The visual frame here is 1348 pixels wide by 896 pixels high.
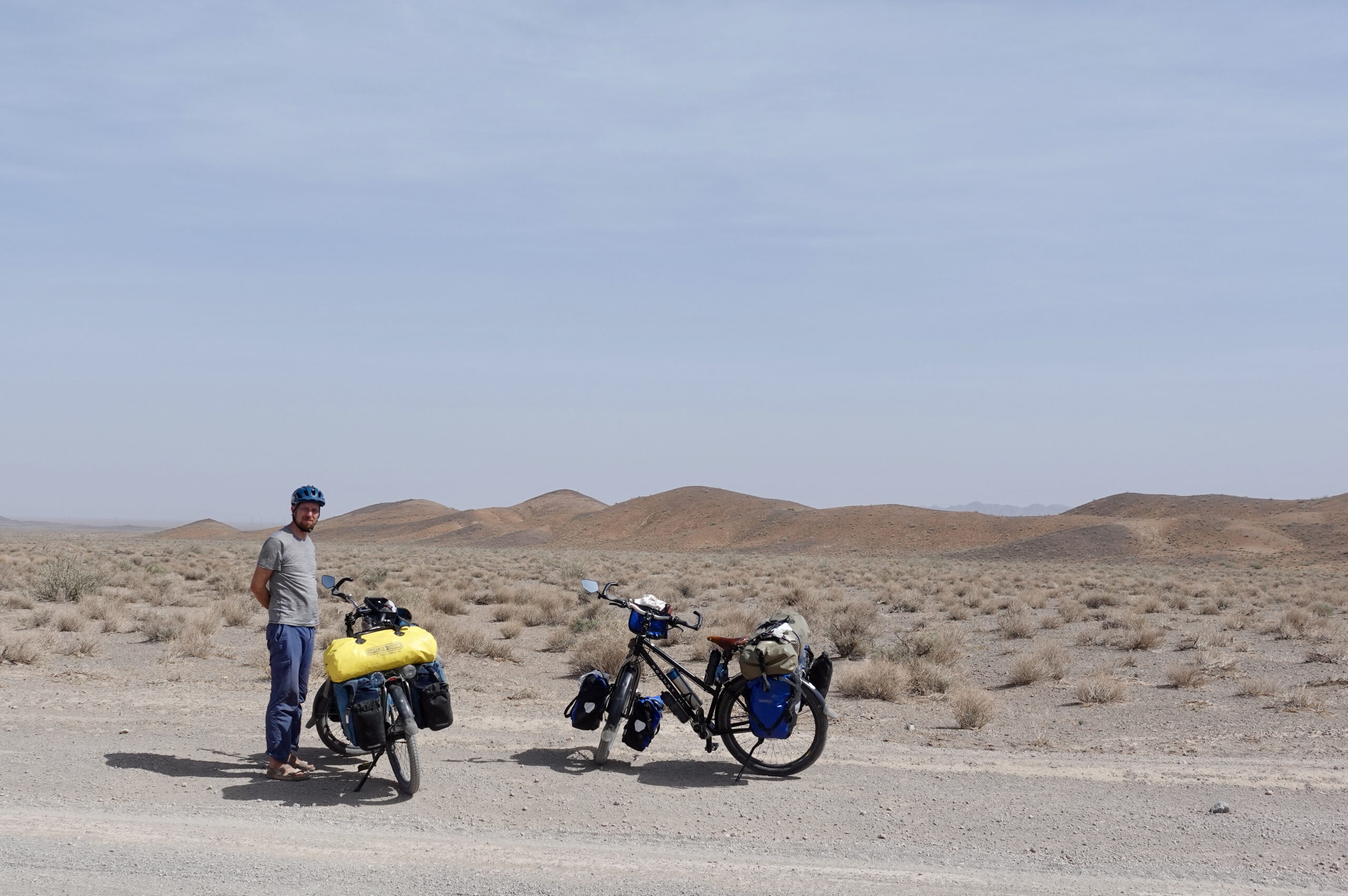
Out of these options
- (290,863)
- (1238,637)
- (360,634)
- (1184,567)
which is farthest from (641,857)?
(1184,567)

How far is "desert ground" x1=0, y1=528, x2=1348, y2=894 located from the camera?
5234 millimetres

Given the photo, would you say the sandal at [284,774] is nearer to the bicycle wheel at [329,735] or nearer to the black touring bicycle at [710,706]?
the bicycle wheel at [329,735]

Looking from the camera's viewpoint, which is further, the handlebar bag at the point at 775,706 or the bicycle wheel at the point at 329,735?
the bicycle wheel at the point at 329,735

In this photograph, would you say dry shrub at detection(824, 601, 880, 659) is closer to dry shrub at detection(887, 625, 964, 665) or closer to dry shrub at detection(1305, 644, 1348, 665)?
dry shrub at detection(887, 625, 964, 665)

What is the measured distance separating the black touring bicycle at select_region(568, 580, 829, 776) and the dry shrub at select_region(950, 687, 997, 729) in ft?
10.1

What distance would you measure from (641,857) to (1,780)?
14.6 feet

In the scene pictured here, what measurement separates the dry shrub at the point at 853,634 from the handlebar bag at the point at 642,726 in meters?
8.18

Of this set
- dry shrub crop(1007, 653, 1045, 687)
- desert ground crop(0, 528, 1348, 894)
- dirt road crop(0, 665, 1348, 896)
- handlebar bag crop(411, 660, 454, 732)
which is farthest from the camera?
dry shrub crop(1007, 653, 1045, 687)

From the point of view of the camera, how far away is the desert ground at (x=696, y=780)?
5234 millimetres

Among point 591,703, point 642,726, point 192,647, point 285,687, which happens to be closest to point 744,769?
point 642,726

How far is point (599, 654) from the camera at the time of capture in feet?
42.0

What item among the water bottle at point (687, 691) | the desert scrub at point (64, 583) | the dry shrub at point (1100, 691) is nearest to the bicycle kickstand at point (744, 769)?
the water bottle at point (687, 691)

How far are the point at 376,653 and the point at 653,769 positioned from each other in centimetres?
215

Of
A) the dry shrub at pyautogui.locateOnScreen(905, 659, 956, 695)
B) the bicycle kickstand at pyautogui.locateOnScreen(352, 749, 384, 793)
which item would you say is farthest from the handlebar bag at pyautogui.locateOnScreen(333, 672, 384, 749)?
the dry shrub at pyautogui.locateOnScreen(905, 659, 956, 695)
